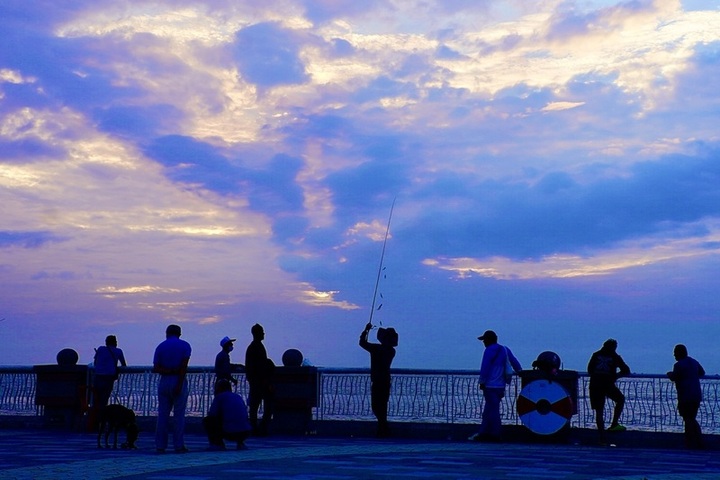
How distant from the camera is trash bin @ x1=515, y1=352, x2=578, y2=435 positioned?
800 inches

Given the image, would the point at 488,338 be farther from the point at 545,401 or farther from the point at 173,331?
the point at 173,331

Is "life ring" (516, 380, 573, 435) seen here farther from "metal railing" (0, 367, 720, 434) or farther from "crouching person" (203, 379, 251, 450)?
"crouching person" (203, 379, 251, 450)

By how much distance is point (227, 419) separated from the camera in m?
17.6

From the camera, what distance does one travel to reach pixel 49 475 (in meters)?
13.1

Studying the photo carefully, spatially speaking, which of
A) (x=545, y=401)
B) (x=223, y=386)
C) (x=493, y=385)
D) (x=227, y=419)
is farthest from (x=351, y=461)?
(x=545, y=401)

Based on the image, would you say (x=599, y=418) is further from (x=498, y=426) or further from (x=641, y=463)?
(x=641, y=463)

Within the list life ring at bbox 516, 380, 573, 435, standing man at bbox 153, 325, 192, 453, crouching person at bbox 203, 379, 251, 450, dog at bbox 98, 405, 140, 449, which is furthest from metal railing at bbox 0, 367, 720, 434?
standing man at bbox 153, 325, 192, 453

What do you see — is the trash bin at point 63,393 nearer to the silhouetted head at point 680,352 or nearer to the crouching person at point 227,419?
the crouching person at point 227,419

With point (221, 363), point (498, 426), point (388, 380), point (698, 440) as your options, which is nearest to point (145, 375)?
point (221, 363)

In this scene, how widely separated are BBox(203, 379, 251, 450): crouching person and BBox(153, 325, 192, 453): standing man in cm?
65

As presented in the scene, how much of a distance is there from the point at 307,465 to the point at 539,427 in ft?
22.3

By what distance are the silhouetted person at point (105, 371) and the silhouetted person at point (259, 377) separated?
9.67 ft

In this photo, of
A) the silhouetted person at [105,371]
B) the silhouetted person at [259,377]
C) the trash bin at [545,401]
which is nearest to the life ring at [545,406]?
the trash bin at [545,401]

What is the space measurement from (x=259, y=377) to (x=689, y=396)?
7.77m
